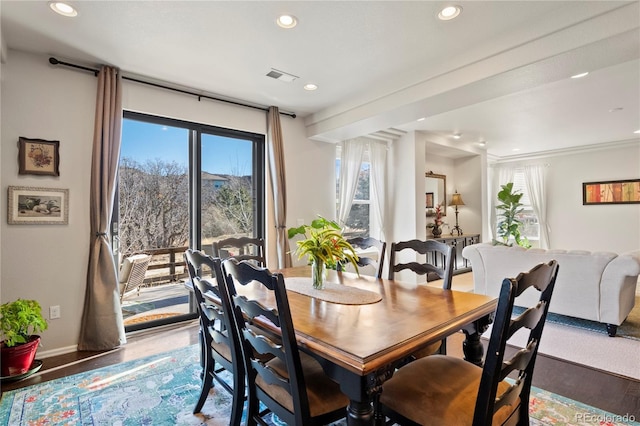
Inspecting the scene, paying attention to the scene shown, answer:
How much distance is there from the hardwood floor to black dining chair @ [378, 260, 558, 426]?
3.87 feet

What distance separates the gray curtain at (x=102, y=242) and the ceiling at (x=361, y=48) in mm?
432

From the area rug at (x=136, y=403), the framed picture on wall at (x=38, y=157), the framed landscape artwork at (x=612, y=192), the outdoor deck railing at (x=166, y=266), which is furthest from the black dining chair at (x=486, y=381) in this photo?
the framed landscape artwork at (x=612, y=192)

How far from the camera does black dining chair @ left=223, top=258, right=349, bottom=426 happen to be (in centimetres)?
120

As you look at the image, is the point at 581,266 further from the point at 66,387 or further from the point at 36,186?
the point at 36,186

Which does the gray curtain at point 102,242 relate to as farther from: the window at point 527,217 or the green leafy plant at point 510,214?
the window at point 527,217

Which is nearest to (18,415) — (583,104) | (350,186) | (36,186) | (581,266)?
(36,186)

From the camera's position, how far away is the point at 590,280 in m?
3.25

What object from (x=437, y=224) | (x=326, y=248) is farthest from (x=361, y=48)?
(x=437, y=224)

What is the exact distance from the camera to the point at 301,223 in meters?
4.55

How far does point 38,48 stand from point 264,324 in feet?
10.2

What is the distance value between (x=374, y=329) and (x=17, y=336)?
2731mm

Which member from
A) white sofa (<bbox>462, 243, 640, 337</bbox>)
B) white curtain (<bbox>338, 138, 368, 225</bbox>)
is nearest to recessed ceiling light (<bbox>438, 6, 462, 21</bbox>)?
white sofa (<bbox>462, 243, 640, 337</bbox>)

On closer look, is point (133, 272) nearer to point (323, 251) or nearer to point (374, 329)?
point (323, 251)

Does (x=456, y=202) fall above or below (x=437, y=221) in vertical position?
above
